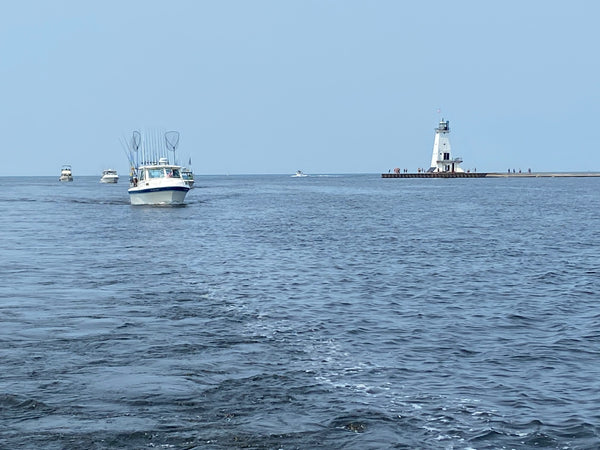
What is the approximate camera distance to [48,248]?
1507 inches

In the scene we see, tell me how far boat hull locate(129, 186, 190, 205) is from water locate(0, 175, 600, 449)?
3236 cm

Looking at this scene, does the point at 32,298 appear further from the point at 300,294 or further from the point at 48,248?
the point at 48,248

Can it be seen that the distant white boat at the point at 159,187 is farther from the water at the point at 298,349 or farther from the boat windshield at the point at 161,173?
the water at the point at 298,349

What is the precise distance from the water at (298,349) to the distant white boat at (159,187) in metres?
32.1

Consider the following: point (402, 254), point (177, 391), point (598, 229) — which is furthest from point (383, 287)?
point (598, 229)

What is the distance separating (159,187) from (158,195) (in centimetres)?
135

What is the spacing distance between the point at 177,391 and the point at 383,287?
1363 centimetres

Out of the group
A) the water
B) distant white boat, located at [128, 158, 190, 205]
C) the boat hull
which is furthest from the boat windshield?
the water

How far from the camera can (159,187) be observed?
224 feet

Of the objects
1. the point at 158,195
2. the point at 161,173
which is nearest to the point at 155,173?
the point at 161,173

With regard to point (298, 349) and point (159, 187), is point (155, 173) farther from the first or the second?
point (298, 349)

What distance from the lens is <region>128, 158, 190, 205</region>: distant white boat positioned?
6844 cm

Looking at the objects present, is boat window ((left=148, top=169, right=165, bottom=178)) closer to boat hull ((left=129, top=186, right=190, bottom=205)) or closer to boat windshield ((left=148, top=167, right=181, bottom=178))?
boat windshield ((left=148, top=167, right=181, bottom=178))

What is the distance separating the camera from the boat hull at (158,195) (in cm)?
6869
